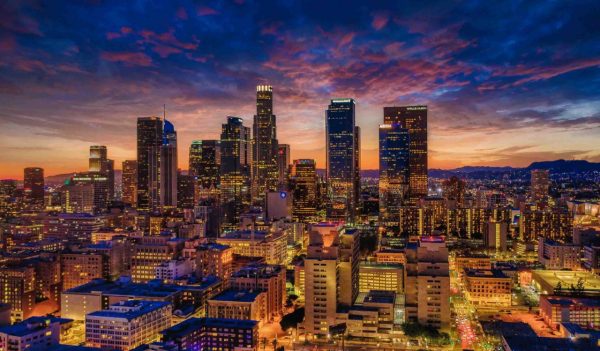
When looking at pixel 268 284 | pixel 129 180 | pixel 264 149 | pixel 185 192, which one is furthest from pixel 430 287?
pixel 129 180

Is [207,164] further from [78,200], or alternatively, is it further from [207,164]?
[78,200]

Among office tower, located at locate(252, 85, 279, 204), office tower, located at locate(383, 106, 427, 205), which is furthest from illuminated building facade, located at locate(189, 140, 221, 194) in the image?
office tower, located at locate(383, 106, 427, 205)

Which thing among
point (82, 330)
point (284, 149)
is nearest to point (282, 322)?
point (82, 330)

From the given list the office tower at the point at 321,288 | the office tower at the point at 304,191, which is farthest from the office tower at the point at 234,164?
the office tower at the point at 321,288

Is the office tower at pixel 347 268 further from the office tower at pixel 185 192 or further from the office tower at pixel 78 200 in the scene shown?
the office tower at pixel 78 200

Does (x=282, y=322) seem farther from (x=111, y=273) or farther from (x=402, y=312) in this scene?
(x=111, y=273)

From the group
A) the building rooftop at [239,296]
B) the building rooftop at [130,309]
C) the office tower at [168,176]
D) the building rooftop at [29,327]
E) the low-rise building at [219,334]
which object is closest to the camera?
the building rooftop at [29,327]
